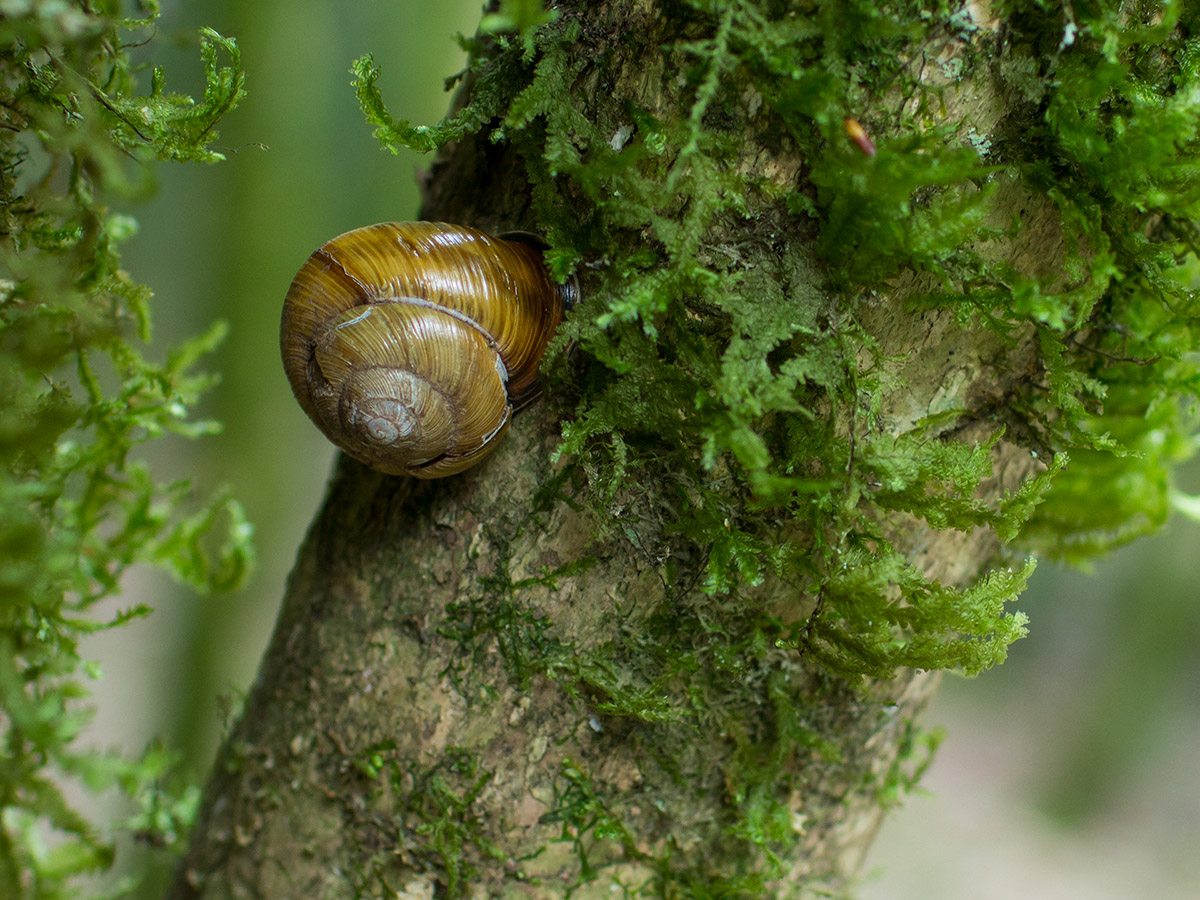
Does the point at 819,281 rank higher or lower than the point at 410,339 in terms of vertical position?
higher

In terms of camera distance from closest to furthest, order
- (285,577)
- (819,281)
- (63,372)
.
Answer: (819,281)
(63,372)
(285,577)

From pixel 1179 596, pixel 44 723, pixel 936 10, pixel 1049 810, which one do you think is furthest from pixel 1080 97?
pixel 1049 810

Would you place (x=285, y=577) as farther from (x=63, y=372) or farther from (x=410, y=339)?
(x=410, y=339)

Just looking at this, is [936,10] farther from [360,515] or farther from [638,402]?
[360,515]

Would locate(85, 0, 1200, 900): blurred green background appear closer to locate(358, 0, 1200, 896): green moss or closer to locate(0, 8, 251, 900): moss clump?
locate(0, 8, 251, 900): moss clump

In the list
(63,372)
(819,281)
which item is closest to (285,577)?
(63,372)

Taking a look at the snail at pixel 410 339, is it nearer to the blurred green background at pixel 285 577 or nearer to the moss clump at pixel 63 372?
the moss clump at pixel 63 372

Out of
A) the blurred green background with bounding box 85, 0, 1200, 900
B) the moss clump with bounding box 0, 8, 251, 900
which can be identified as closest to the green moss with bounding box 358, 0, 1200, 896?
the moss clump with bounding box 0, 8, 251, 900
